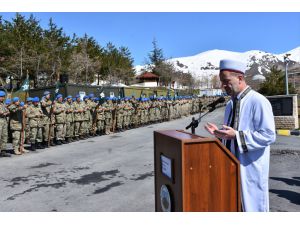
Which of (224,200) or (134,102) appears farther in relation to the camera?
(134,102)

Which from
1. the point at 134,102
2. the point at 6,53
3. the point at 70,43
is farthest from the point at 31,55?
the point at 134,102

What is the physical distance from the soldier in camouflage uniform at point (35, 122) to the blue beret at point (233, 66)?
9.14 m

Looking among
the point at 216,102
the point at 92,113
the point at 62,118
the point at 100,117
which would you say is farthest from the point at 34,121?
the point at 216,102

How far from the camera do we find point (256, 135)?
2.40 meters

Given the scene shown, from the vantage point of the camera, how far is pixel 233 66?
8.38 feet

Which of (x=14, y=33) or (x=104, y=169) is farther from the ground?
(x=14, y=33)

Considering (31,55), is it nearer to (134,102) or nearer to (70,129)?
(134,102)

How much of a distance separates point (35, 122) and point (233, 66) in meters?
9.27

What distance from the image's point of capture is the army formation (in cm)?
1010

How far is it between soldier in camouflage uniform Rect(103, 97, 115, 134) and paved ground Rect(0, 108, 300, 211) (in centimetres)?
500

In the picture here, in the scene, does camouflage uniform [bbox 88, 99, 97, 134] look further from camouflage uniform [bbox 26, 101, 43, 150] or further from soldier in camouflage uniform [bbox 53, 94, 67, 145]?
camouflage uniform [bbox 26, 101, 43, 150]

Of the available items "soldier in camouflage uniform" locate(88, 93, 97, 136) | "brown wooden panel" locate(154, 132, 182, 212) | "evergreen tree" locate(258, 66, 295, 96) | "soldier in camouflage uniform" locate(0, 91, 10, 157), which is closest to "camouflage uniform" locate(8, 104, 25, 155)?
"soldier in camouflage uniform" locate(0, 91, 10, 157)

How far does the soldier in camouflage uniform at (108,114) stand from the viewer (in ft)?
50.8

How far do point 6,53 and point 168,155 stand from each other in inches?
944
